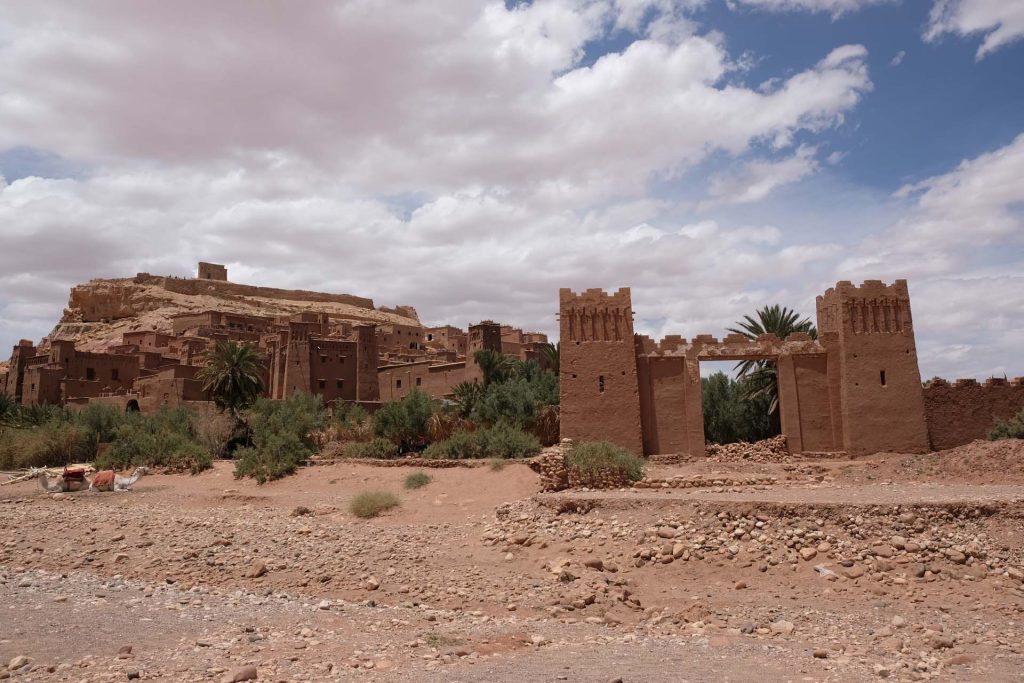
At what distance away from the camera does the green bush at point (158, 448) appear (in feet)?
89.8

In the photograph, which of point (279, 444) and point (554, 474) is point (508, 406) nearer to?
point (279, 444)

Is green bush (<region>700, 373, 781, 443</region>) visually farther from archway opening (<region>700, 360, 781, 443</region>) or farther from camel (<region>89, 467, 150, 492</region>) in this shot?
camel (<region>89, 467, 150, 492</region>)

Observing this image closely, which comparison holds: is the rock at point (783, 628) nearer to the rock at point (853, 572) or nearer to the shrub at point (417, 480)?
the rock at point (853, 572)

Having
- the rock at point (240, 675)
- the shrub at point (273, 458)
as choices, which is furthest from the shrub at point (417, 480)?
the rock at point (240, 675)

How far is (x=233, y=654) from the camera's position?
9.14 metres

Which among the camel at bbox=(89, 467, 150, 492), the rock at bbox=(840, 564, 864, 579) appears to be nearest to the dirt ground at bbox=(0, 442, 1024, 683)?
the rock at bbox=(840, 564, 864, 579)

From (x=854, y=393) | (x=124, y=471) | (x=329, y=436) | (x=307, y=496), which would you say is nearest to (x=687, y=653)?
(x=307, y=496)

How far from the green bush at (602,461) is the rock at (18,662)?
11388mm

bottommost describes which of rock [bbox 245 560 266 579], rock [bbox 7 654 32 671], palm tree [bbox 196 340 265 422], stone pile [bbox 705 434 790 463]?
rock [bbox 7 654 32 671]

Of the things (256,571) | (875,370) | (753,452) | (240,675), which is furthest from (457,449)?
(240,675)

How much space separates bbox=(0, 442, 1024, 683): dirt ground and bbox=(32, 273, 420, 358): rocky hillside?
205 ft

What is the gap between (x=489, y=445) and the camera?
79.2ft

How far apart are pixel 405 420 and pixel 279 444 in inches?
193

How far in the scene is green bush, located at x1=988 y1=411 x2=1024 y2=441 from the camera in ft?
68.3
